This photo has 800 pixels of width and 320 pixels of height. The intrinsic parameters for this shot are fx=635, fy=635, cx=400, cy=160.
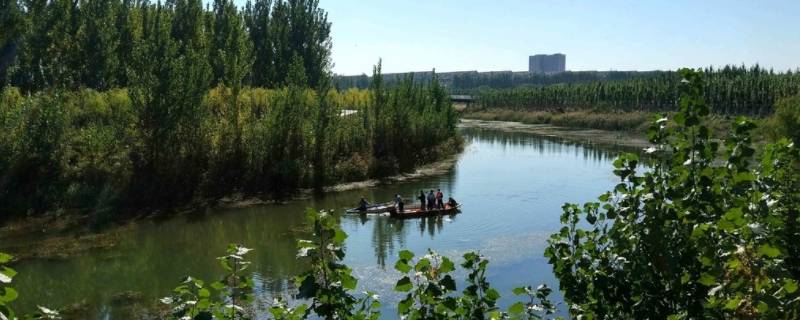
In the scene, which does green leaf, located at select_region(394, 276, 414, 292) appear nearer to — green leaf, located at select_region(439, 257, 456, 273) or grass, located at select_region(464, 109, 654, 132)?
green leaf, located at select_region(439, 257, 456, 273)

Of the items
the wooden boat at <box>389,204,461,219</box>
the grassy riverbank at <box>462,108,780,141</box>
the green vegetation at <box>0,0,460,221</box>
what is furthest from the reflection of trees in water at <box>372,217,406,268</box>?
the grassy riverbank at <box>462,108,780,141</box>

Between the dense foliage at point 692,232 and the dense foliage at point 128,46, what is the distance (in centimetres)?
2653

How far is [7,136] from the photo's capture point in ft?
83.9

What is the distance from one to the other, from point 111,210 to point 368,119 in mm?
16666

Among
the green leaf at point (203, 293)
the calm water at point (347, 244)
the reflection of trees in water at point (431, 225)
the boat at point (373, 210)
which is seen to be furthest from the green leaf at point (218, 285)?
the boat at point (373, 210)

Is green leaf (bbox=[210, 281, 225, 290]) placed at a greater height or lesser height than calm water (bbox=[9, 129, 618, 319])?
greater

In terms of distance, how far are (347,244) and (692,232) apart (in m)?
18.3

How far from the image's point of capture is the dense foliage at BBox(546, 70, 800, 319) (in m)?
3.25

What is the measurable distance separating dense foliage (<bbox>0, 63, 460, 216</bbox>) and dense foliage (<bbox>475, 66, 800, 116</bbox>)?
35711 mm

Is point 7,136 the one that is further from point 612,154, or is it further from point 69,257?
point 612,154

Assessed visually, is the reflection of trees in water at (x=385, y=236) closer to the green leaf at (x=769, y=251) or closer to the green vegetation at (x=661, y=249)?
the green vegetation at (x=661, y=249)

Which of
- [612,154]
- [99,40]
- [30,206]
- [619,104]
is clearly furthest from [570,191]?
[619,104]

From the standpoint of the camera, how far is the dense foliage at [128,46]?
2825 cm

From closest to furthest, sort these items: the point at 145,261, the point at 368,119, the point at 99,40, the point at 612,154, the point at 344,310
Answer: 1. the point at 344,310
2. the point at 145,261
3. the point at 99,40
4. the point at 368,119
5. the point at 612,154
